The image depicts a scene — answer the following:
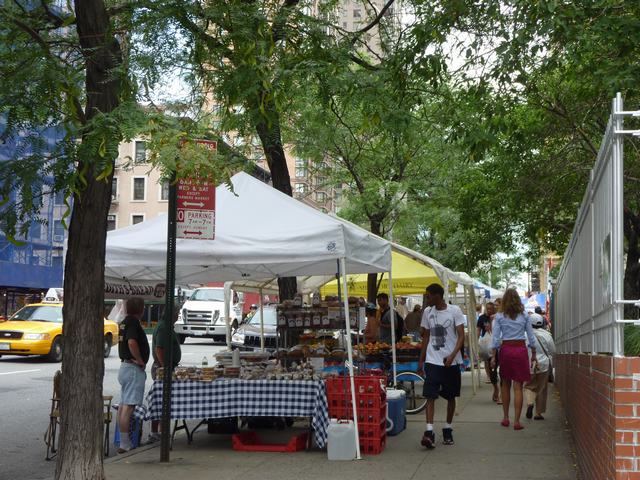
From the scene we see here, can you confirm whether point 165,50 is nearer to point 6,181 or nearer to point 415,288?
point 6,181

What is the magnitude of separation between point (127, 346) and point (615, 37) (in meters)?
6.63

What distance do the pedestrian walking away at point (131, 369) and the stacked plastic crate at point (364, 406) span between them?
227cm

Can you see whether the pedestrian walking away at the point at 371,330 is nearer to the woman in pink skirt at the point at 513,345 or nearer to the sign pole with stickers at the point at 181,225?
the woman in pink skirt at the point at 513,345

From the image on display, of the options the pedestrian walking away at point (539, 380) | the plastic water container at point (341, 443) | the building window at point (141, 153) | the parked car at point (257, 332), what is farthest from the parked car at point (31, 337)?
the building window at point (141, 153)

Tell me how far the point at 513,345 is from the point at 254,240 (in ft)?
14.7

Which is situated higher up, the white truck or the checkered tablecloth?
the white truck

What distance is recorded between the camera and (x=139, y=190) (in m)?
73.8

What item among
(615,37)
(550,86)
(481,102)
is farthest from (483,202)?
(615,37)

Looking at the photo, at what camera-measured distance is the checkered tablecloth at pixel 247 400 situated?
414 inches

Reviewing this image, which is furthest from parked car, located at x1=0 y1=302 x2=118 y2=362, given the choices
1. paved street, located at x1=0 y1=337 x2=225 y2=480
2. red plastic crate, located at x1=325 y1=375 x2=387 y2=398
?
red plastic crate, located at x1=325 y1=375 x2=387 y2=398

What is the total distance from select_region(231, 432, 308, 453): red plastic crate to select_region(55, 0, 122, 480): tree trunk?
316cm

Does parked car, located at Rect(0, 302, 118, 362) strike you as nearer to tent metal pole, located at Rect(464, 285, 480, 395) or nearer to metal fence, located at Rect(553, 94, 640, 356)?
tent metal pole, located at Rect(464, 285, 480, 395)

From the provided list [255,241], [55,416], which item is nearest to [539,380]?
[255,241]

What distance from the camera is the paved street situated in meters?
10.4
